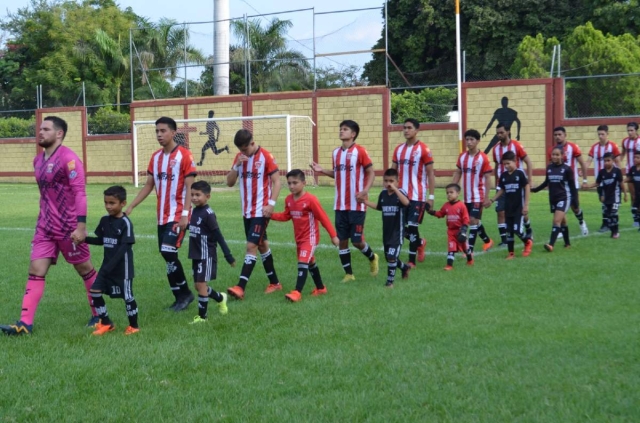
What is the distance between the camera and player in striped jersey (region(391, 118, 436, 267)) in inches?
460

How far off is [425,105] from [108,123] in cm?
1631

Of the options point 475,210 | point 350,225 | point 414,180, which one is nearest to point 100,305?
point 350,225

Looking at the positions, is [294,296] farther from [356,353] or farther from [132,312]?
[356,353]

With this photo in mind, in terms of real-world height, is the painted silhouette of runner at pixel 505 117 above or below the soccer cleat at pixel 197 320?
above

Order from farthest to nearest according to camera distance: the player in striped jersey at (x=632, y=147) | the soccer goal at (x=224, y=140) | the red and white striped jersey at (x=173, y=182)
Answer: the soccer goal at (x=224, y=140)
the player in striped jersey at (x=632, y=147)
the red and white striped jersey at (x=173, y=182)

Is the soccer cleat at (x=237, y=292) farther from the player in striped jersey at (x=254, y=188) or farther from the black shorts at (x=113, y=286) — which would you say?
the black shorts at (x=113, y=286)

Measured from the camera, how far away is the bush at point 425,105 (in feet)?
104

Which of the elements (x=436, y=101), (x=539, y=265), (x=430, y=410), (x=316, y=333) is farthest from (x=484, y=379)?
(x=436, y=101)

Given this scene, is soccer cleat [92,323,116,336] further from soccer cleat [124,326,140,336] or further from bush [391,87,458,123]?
bush [391,87,458,123]

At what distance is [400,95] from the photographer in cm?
3319

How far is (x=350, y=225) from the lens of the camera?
10.8 metres

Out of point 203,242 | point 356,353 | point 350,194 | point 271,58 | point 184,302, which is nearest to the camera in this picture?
point 356,353

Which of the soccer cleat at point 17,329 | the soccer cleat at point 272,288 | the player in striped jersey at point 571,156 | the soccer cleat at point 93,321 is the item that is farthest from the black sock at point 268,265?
the player in striped jersey at point 571,156

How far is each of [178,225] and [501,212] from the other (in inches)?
258
